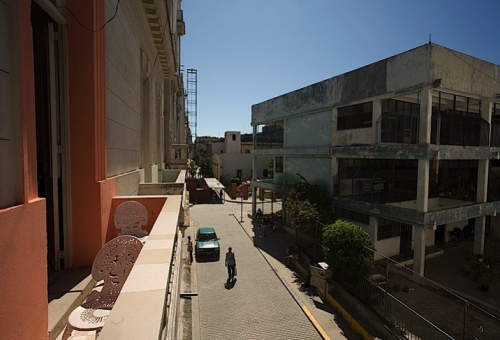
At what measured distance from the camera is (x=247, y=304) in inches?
470

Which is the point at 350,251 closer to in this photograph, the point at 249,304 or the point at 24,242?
the point at 249,304

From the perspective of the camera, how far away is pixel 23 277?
2.31 m

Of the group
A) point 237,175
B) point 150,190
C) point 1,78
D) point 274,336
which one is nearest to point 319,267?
point 274,336

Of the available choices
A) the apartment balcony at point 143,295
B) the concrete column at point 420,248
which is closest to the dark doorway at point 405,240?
the concrete column at point 420,248

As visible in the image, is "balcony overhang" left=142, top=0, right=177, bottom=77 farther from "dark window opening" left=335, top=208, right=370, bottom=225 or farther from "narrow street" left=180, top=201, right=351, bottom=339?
"dark window opening" left=335, top=208, right=370, bottom=225

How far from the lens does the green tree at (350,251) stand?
11.2m

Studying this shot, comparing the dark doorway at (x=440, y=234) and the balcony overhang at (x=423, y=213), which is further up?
the balcony overhang at (x=423, y=213)

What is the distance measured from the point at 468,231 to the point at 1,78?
24.2 meters

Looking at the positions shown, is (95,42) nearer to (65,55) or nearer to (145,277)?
(65,55)

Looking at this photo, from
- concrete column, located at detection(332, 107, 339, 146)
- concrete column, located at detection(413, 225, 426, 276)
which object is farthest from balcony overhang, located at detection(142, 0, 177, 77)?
concrete column, located at detection(413, 225, 426, 276)

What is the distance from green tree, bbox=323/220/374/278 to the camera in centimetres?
1123

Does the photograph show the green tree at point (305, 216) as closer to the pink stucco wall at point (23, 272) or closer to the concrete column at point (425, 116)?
the concrete column at point (425, 116)

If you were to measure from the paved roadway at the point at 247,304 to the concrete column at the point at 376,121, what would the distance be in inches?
343

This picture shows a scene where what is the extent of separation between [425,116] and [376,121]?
2.51 m
